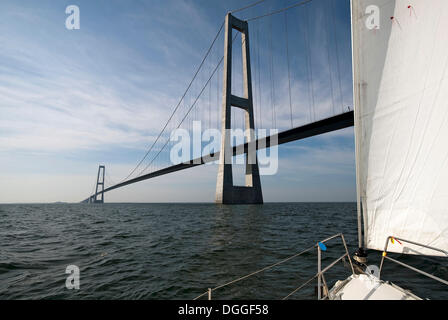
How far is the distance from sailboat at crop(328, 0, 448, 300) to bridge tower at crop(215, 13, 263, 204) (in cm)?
2642

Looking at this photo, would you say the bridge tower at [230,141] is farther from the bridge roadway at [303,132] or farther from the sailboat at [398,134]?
the sailboat at [398,134]

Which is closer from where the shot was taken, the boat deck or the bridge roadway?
the boat deck

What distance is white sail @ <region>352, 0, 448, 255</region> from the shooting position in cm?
232

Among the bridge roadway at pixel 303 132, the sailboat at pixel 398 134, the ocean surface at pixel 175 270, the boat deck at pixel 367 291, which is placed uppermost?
the bridge roadway at pixel 303 132

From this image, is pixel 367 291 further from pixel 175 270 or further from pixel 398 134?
pixel 175 270

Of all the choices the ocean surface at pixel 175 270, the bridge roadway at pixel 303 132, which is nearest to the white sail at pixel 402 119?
the ocean surface at pixel 175 270

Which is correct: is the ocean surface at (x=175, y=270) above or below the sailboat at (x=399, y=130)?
below

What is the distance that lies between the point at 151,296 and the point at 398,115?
458 cm

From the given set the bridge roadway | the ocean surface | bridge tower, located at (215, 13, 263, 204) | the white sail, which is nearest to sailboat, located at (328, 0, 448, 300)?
the white sail

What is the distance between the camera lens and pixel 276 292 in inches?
152

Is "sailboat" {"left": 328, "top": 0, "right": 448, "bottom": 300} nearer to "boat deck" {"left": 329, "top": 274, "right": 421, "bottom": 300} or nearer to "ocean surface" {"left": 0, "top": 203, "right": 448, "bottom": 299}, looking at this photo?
"boat deck" {"left": 329, "top": 274, "right": 421, "bottom": 300}

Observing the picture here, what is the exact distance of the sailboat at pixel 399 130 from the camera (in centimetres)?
232
